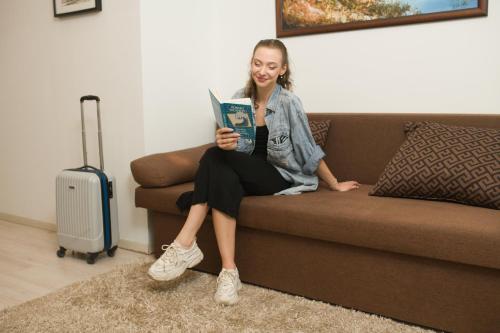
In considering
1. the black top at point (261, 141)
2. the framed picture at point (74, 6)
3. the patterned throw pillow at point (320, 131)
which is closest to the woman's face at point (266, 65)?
the black top at point (261, 141)

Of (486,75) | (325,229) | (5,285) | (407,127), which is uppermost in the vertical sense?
(486,75)

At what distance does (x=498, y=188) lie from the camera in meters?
1.72

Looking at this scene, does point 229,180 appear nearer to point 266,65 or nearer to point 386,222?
point 266,65

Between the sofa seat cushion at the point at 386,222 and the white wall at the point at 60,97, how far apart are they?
0.95m

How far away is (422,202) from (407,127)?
48 cm

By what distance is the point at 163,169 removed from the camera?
88.0 inches

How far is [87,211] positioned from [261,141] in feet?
3.19

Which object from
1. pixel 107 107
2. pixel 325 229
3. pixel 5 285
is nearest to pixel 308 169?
pixel 325 229

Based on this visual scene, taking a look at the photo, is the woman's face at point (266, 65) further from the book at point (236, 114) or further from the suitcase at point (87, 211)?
the suitcase at point (87, 211)

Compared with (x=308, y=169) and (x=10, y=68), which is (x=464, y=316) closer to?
(x=308, y=169)

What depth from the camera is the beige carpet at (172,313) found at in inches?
65.0

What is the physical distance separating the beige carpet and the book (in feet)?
2.25

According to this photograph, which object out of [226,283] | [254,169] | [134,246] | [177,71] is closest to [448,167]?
[254,169]

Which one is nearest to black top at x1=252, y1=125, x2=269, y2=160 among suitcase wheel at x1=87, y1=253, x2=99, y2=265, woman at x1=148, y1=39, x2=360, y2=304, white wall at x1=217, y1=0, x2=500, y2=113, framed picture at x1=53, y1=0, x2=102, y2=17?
woman at x1=148, y1=39, x2=360, y2=304
